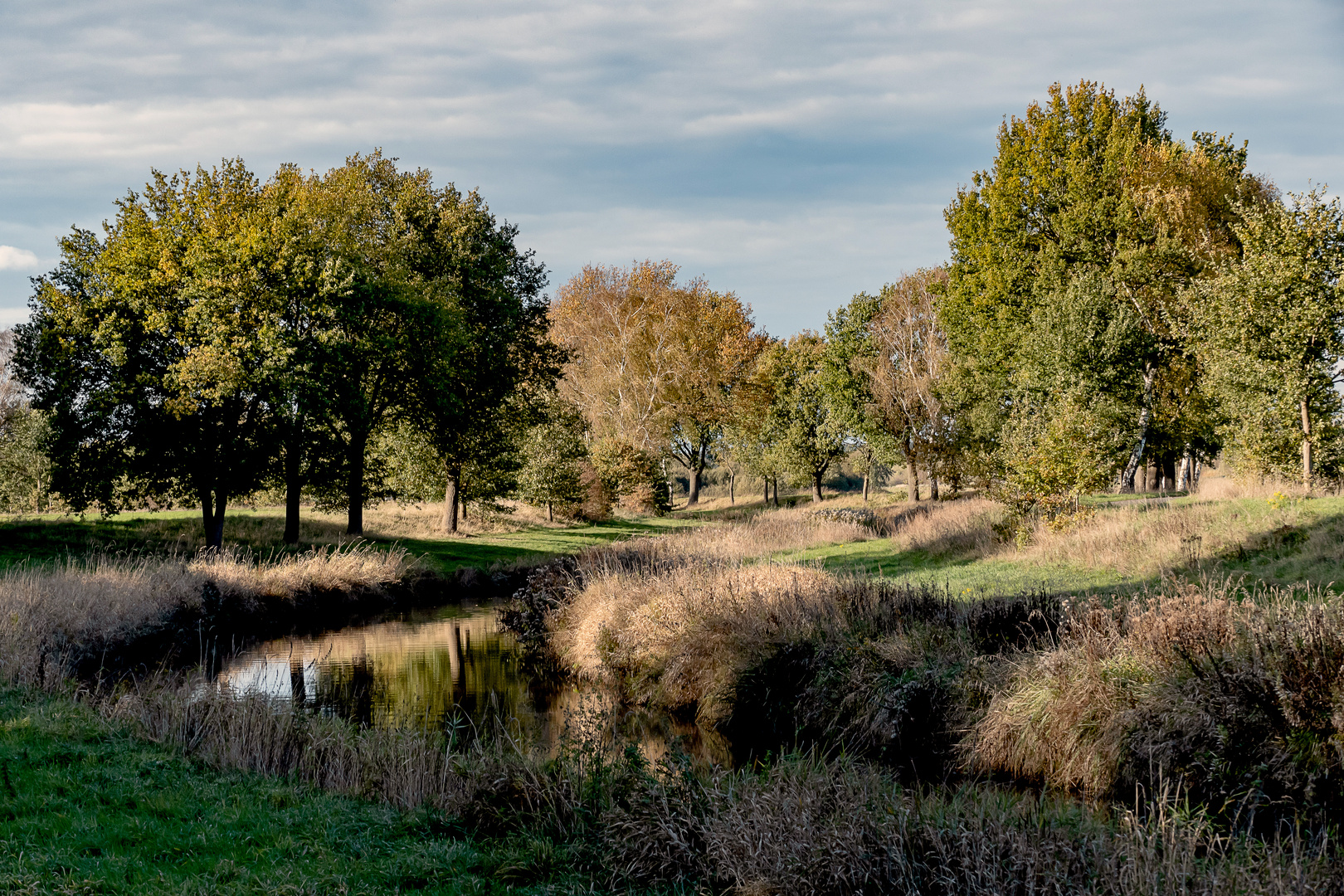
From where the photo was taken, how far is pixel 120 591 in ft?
56.3

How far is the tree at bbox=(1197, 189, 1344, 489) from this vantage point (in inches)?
915

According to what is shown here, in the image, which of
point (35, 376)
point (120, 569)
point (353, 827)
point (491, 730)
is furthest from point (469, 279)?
point (353, 827)

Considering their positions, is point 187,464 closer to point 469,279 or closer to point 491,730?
point 469,279

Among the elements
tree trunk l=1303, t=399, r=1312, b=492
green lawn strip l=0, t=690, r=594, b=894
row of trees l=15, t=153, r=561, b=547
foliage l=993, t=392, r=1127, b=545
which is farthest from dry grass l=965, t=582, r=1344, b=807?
row of trees l=15, t=153, r=561, b=547

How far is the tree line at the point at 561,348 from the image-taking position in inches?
941

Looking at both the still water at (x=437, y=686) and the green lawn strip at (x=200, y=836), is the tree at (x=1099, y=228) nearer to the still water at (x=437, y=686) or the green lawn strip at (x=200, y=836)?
the still water at (x=437, y=686)

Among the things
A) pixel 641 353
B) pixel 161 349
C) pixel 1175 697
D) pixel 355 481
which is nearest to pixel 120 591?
pixel 161 349

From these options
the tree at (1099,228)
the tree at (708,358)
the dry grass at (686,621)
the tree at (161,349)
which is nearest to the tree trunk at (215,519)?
the tree at (161,349)

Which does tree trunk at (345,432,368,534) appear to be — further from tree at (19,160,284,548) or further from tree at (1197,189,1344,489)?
tree at (1197,189,1344,489)

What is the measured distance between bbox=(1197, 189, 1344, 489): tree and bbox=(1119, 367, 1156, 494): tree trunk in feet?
20.3

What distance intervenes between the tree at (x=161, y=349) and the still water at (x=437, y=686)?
8457 millimetres

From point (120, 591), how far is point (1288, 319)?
28232 millimetres

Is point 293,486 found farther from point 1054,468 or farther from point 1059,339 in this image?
point 1059,339

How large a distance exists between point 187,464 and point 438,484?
1442 centimetres
